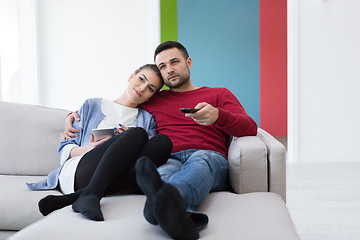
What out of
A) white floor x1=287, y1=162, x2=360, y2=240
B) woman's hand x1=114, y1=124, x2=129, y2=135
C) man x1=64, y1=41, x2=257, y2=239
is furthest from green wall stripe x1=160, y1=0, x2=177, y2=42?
woman's hand x1=114, y1=124, x2=129, y2=135

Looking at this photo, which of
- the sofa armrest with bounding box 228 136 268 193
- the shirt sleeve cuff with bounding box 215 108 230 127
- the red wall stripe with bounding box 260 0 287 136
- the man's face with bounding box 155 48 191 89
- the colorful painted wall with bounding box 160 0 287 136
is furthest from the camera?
the red wall stripe with bounding box 260 0 287 136

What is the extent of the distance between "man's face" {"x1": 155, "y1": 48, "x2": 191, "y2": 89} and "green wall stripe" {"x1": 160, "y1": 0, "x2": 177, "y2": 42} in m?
2.83

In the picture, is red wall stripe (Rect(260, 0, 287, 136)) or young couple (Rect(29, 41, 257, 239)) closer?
young couple (Rect(29, 41, 257, 239))

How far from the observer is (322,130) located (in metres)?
4.21

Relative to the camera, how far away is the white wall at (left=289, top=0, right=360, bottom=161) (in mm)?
4195

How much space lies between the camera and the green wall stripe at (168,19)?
4.70 m

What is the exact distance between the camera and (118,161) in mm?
1333

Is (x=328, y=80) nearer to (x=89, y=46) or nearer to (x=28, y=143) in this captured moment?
(x=89, y=46)

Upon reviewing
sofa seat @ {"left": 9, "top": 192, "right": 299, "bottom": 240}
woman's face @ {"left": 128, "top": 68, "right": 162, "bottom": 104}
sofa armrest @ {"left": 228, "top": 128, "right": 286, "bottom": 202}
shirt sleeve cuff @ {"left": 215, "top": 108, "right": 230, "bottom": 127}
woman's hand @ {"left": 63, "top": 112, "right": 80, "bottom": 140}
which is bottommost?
sofa seat @ {"left": 9, "top": 192, "right": 299, "bottom": 240}

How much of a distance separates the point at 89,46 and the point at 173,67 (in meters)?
3.19

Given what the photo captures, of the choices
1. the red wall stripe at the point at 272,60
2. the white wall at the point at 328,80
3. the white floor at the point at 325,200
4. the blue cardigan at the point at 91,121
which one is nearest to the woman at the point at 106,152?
the blue cardigan at the point at 91,121

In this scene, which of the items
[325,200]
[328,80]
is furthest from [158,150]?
[328,80]

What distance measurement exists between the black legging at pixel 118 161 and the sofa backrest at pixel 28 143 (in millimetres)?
538

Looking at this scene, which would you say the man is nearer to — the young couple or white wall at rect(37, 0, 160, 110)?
the young couple
